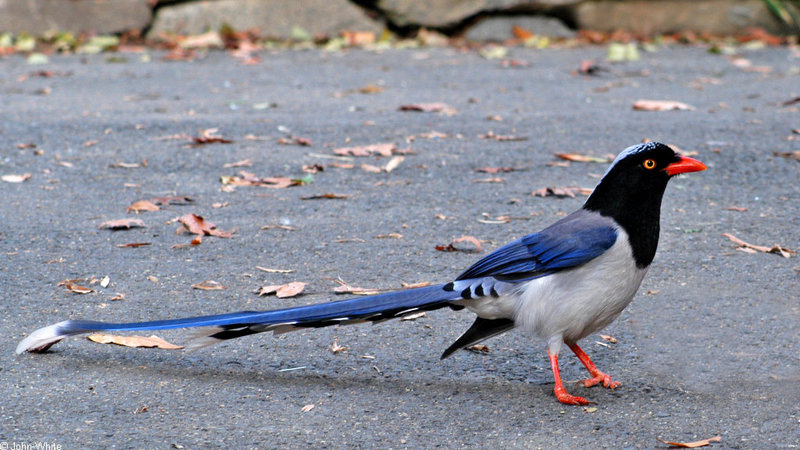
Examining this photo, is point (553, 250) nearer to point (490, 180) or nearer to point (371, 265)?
point (371, 265)

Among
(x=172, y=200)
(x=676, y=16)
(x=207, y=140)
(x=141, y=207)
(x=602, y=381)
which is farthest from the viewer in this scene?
(x=676, y=16)

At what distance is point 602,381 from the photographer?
3.42 meters

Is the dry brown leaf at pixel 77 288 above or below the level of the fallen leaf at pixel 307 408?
below

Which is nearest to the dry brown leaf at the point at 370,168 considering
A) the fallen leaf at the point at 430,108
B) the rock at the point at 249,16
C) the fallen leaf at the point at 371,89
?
the fallen leaf at the point at 430,108

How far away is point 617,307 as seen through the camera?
10.9 ft

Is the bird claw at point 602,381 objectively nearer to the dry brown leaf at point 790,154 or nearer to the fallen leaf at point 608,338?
the fallen leaf at point 608,338

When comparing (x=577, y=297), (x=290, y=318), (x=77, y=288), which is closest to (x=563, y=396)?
(x=577, y=297)

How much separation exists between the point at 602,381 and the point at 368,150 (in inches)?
149

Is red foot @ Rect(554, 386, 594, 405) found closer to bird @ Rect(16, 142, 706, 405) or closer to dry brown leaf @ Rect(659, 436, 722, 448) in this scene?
bird @ Rect(16, 142, 706, 405)

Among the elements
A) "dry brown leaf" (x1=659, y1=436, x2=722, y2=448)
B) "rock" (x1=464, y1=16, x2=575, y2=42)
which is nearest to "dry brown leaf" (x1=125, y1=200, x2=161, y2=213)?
"dry brown leaf" (x1=659, y1=436, x2=722, y2=448)

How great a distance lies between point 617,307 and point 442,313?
3.39 ft

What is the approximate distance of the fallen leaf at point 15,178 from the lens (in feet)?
19.9

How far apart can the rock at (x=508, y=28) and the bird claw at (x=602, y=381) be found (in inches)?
406

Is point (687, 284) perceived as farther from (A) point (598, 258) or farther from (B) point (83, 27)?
(B) point (83, 27)
